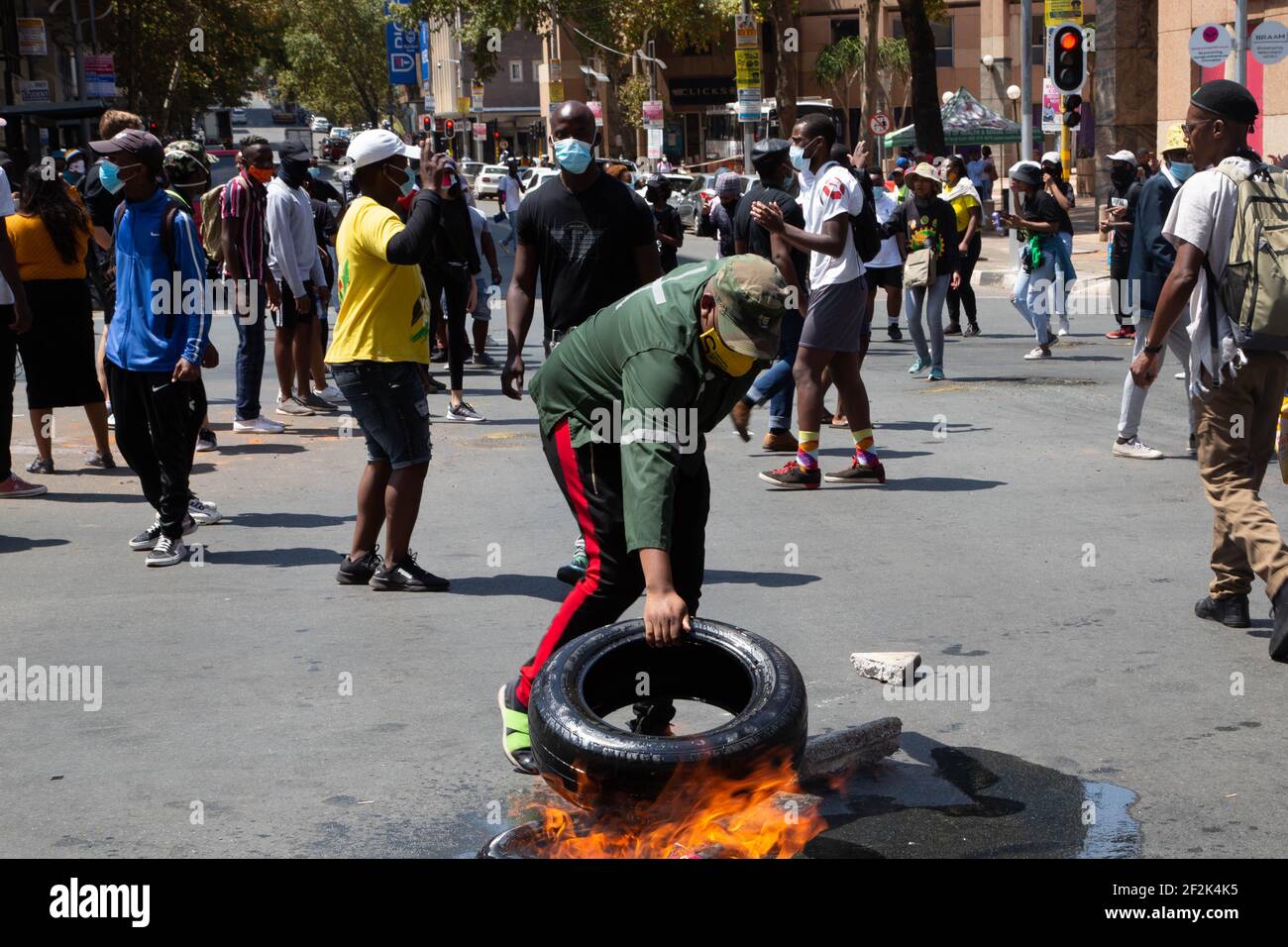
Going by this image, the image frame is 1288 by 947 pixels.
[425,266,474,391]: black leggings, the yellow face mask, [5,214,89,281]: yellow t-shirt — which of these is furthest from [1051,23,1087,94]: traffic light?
the yellow face mask

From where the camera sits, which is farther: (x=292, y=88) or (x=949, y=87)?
(x=292, y=88)

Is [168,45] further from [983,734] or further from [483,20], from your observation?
[983,734]

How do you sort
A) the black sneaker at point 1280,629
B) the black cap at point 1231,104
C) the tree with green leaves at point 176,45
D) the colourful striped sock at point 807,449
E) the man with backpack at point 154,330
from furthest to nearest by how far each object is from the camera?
the tree with green leaves at point 176,45, the colourful striped sock at point 807,449, the man with backpack at point 154,330, the black cap at point 1231,104, the black sneaker at point 1280,629

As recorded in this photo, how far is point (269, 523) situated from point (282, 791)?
428 cm

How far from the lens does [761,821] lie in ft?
13.3

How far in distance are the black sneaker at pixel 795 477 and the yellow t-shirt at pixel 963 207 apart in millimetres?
7820

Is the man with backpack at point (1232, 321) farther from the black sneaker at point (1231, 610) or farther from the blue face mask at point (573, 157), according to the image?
the blue face mask at point (573, 157)

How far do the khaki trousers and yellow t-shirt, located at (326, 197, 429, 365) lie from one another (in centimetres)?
328

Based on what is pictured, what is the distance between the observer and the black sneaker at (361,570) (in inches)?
286

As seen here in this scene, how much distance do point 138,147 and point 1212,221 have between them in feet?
15.6

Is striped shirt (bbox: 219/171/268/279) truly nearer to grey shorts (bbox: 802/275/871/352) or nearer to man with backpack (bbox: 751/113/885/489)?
man with backpack (bbox: 751/113/885/489)

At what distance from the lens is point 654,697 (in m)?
4.59

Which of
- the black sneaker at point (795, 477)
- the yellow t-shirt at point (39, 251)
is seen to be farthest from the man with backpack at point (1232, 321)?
the yellow t-shirt at point (39, 251)
